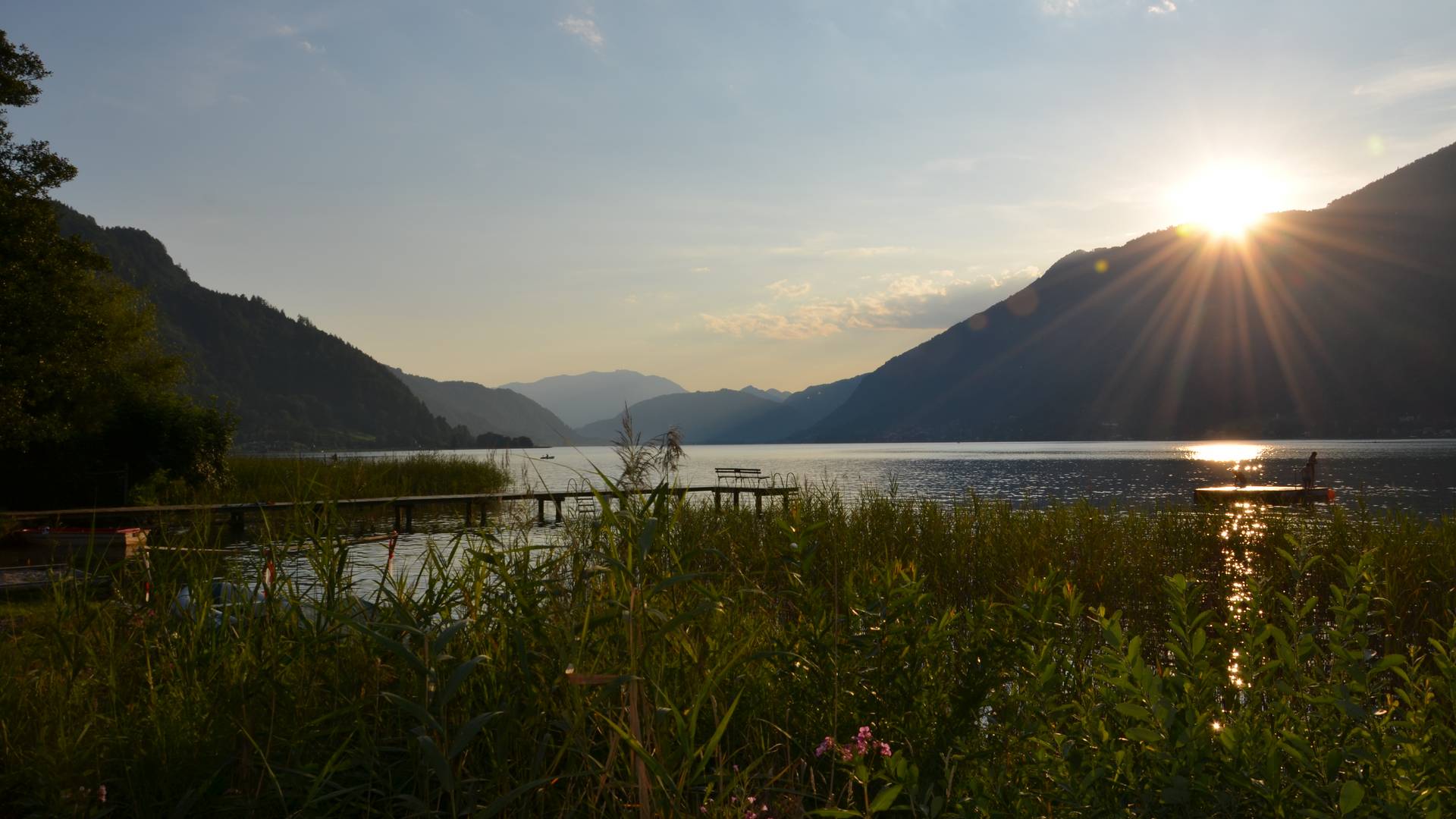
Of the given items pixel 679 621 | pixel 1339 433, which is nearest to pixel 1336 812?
pixel 679 621

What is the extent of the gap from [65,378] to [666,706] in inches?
905

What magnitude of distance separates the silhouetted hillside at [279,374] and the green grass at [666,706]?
14028cm

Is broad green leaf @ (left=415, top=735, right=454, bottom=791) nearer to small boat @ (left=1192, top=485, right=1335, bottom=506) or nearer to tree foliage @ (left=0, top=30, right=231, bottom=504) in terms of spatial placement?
tree foliage @ (left=0, top=30, right=231, bottom=504)

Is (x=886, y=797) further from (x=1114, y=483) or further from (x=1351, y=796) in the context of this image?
(x=1114, y=483)

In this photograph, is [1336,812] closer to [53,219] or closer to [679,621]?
[679,621]

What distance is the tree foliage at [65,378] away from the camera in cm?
1817

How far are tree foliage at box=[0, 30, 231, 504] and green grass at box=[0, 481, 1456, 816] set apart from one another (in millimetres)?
Answer: 18035

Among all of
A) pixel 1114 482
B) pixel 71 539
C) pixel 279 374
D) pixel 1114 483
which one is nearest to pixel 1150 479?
pixel 1114 482

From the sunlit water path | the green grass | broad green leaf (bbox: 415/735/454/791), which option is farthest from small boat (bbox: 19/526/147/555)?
broad green leaf (bbox: 415/735/454/791)

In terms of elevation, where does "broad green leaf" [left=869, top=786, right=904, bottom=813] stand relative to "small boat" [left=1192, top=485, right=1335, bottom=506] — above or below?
above

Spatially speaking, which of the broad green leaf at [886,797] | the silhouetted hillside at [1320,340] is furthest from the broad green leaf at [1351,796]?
the silhouetted hillside at [1320,340]

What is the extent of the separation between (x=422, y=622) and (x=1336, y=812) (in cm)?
333

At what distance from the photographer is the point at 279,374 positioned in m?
157

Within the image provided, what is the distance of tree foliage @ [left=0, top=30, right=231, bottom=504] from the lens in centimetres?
1817
